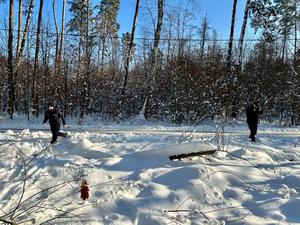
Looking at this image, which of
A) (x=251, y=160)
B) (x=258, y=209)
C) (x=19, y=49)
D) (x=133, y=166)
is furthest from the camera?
(x=19, y=49)

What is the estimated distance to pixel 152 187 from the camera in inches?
284

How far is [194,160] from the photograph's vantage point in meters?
8.86

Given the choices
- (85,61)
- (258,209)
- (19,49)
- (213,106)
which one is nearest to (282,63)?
(213,106)

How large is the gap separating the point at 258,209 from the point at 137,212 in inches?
80.0

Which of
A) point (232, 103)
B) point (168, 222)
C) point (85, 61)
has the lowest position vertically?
point (168, 222)

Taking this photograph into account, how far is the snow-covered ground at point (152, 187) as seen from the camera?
621cm

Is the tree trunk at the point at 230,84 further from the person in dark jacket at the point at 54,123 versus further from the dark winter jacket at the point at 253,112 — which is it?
the person in dark jacket at the point at 54,123

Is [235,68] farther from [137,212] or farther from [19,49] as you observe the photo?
[137,212]

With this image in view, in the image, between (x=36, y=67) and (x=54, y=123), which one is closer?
(x=54, y=123)

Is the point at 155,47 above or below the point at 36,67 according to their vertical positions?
above

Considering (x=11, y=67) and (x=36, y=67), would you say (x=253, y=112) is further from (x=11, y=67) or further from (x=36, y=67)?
(x=11, y=67)

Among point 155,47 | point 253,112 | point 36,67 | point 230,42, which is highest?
point 230,42

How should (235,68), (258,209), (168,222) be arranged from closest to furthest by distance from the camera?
1. (168,222)
2. (258,209)
3. (235,68)

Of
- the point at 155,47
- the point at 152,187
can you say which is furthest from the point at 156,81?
the point at 152,187
